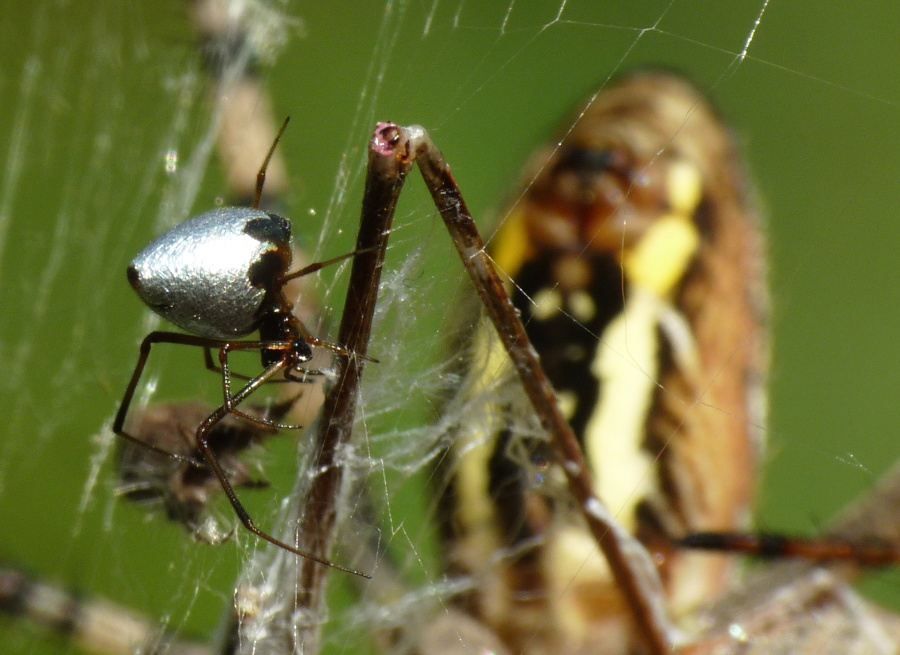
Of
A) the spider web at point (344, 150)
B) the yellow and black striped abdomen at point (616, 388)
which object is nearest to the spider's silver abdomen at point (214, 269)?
the yellow and black striped abdomen at point (616, 388)

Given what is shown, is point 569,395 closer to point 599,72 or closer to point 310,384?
point 310,384

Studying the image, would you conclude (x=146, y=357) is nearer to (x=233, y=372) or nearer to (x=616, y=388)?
(x=233, y=372)

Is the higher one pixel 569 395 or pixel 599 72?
pixel 599 72

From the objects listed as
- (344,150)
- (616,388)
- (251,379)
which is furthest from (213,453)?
(344,150)

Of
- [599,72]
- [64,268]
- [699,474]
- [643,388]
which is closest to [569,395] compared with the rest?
[643,388]

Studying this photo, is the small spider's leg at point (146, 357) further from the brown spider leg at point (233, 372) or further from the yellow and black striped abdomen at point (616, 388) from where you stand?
the yellow and black striped abdomen at point (616, 388)

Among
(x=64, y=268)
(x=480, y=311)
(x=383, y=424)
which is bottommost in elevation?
(x=64, y=268)
